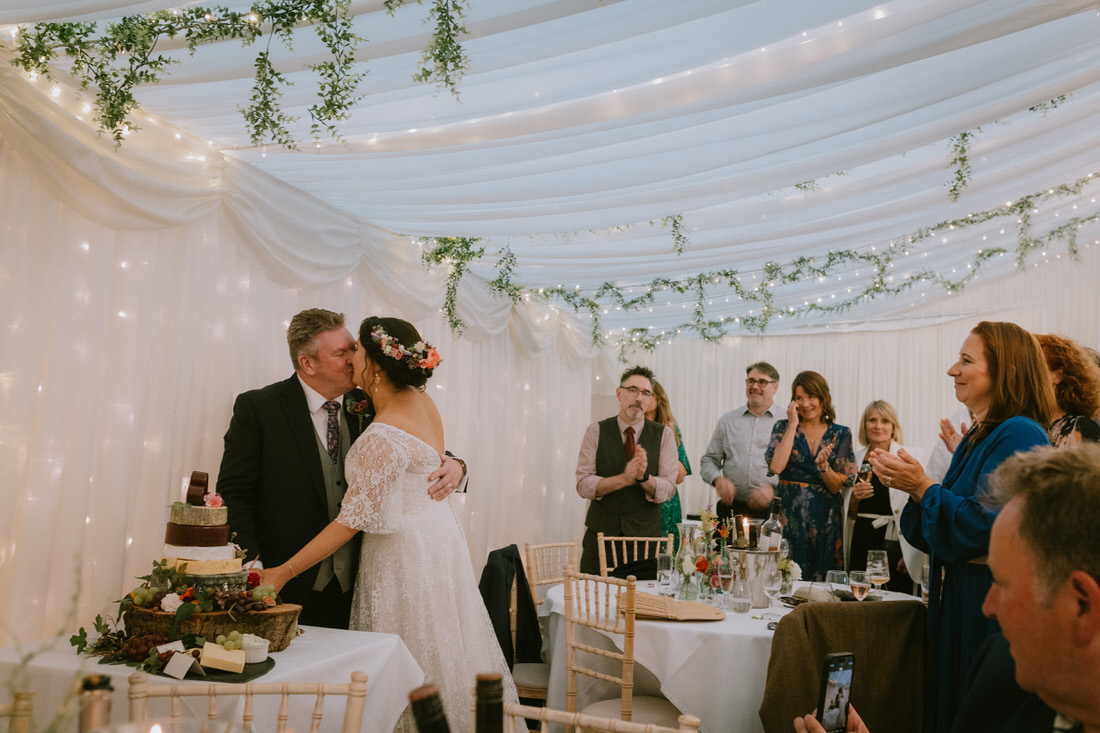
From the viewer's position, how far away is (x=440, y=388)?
599cm

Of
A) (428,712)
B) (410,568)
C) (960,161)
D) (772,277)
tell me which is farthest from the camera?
(772,277)

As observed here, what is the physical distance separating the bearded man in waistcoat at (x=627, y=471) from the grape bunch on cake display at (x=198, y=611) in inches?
142

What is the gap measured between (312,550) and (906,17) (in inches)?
111

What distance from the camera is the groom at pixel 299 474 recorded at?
327cm

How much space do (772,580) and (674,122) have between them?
2.14 metres

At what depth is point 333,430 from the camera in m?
3.49

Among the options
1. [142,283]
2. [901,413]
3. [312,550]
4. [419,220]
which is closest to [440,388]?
[419,220]

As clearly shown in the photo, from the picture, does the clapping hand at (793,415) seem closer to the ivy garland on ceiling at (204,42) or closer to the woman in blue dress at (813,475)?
the woman in blue dress at (813,475)

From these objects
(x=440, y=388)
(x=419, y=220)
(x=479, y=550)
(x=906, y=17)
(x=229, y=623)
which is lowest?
(x=479, y=550)

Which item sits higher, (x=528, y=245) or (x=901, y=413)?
(x=528, y=245)

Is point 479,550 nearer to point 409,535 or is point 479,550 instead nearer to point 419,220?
point 419,220

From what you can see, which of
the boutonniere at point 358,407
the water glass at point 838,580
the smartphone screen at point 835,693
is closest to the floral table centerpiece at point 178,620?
the boutonniere at point 358,407

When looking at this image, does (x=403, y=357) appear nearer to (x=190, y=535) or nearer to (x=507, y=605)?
(x=190, y=535)

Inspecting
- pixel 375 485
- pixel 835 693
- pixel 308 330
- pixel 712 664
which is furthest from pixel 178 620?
pixel 712 664
